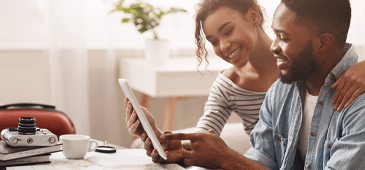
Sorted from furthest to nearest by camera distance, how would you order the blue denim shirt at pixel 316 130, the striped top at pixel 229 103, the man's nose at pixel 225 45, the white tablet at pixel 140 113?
the striped top at pixel 229 103 < the man's nose at pixel 225 45 < the white tablet at pixel 140 113 < the blue denim shirt at pixel 316 130

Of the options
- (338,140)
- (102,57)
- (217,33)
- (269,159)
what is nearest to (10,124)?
(217,33)

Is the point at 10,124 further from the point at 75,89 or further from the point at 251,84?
the point at 75,89

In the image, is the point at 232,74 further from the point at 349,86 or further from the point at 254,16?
the point at 349,86

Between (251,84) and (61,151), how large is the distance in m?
0.72

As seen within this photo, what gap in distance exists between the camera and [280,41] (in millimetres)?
899

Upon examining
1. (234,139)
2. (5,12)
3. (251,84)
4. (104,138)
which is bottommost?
(104,138)

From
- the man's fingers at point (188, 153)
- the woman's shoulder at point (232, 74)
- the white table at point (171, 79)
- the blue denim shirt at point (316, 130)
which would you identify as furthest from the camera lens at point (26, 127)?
the white table at point (171, 79)

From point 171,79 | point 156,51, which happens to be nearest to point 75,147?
point 171,79

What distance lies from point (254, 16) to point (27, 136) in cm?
83

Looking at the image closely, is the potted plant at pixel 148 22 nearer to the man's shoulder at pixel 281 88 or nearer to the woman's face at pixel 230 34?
the woman's face at pixel 230 34

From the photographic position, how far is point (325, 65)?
0.88 m

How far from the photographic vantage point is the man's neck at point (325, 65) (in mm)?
873

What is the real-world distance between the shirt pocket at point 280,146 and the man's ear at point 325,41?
0.85 ft

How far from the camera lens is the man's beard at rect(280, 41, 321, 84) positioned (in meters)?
0.87
